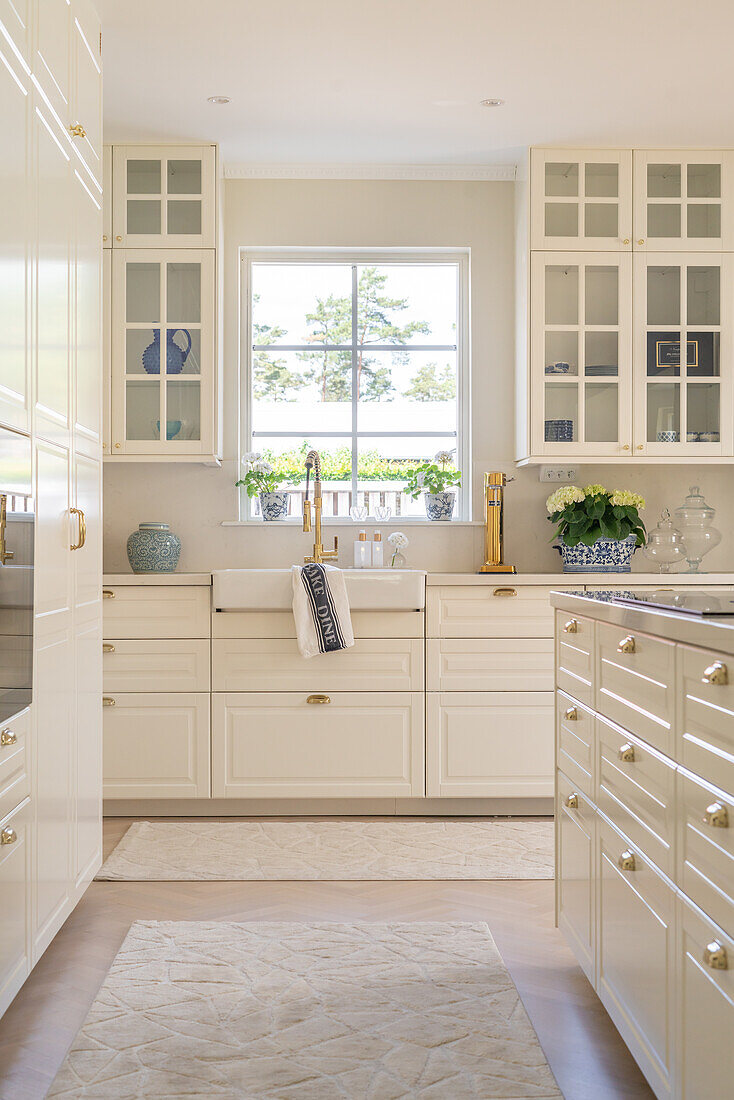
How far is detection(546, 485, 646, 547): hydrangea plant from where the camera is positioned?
12.7 feet

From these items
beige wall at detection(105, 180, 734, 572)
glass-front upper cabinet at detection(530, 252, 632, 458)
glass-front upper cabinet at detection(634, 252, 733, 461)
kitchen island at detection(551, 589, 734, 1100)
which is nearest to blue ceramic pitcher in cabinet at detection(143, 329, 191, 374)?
beige wall at detection(105, 180, 734, 572)

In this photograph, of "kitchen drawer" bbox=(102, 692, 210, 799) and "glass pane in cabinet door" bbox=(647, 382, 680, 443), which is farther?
"glass pane in cabinet door" bbox=(647, 382, 680, 443)

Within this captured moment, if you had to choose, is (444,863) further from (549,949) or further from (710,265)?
(710,265)

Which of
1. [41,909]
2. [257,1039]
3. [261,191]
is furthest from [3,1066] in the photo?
[261,191]

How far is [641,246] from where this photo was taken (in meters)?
3.91

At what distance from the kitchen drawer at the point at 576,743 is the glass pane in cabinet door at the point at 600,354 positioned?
76.1 inches

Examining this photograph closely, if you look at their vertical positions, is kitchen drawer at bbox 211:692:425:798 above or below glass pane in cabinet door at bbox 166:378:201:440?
below

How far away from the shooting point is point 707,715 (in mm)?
1373

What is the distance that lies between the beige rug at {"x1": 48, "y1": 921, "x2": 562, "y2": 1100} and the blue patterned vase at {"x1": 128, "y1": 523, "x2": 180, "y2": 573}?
1647mm

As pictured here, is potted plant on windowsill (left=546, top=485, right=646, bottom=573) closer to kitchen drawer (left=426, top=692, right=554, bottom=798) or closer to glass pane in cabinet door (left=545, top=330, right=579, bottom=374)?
glass pane in cabinet door (left=545, top=330, right=579, bottom=374)

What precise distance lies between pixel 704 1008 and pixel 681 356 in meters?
3.07

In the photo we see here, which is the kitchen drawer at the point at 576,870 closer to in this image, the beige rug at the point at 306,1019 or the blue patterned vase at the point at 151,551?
the beige rug at the point at 306,1019

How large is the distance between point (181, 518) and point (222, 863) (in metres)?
1.65

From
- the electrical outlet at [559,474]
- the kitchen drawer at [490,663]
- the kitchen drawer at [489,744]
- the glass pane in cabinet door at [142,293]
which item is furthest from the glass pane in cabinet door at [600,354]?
the glass pane in cabinet door at [142,293]
